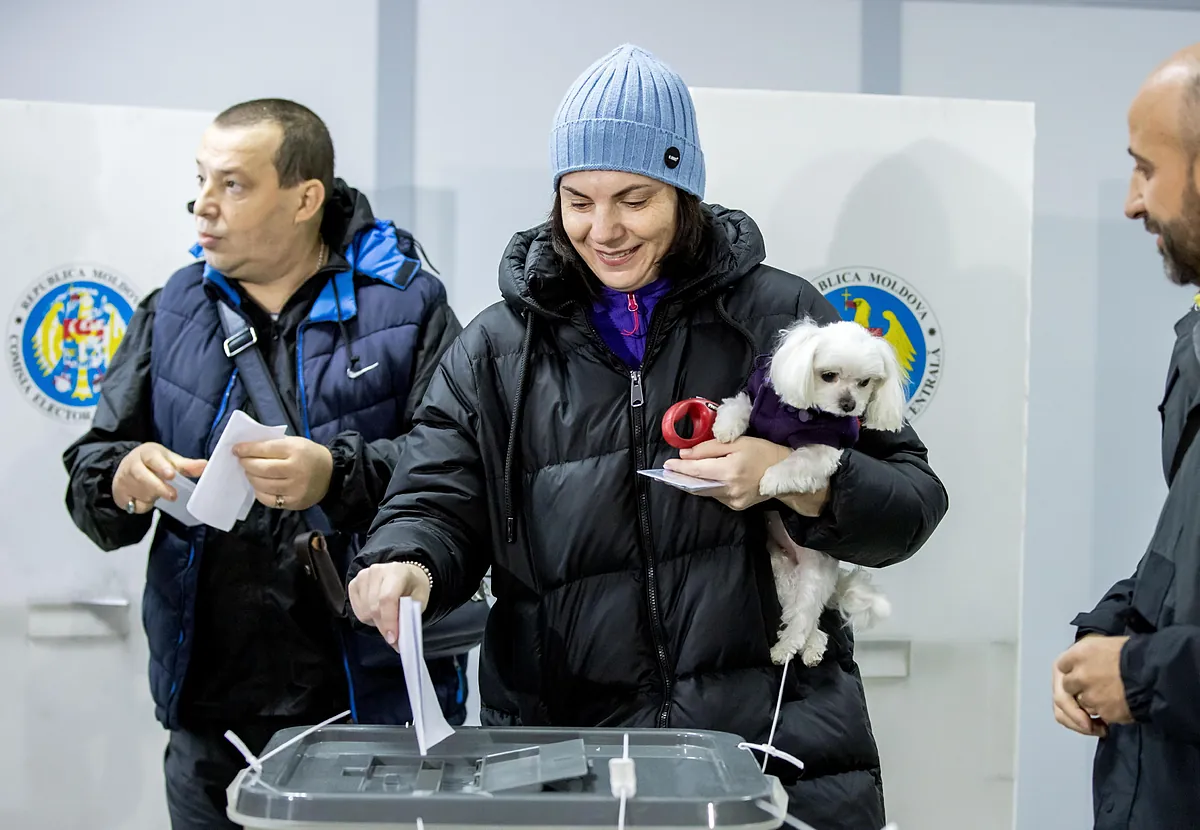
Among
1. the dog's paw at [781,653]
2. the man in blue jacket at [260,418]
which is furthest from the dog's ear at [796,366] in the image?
the man in blue jacket at [260,418]

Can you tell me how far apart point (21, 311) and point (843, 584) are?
6.76 ft

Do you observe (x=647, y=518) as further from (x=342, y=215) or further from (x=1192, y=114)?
(x=342, y=215)

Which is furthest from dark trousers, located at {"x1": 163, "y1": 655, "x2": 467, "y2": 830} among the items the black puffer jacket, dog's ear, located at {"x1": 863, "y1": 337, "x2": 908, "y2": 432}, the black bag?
dog's ear, located at {"x1": 863, "y1": 337, "x2": 908, "y2": 432}

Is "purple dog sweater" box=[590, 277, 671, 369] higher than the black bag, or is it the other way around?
"purple dog sweater" box=[590, 277, 671, 369]

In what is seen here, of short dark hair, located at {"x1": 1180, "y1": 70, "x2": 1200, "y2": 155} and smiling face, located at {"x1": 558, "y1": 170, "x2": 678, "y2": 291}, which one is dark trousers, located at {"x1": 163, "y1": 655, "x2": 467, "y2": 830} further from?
short dark hair, located at {"x1": 1180, "y1": 70, "x2": 1200, "y2": 155}

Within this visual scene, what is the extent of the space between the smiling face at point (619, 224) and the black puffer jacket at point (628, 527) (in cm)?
6

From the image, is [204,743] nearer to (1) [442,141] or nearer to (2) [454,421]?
(2) [454,421]

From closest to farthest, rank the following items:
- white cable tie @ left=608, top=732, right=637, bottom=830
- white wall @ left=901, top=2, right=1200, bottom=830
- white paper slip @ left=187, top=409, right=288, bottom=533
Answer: white cable tie @ left=608, top=732, right=637, bottom=830 → white paper slip @ left=187, top=409, right=288, bottom=533 → white wall @ left=901, top=2, right=1200, bottom=830

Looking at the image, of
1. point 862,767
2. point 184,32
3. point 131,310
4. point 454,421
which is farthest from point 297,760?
point 184,32

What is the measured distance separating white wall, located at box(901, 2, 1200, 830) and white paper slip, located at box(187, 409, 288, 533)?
2.18 m

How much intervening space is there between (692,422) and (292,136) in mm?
1230

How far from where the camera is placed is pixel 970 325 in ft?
8.53

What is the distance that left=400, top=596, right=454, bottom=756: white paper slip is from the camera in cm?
112

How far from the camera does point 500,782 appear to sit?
1037 mm
